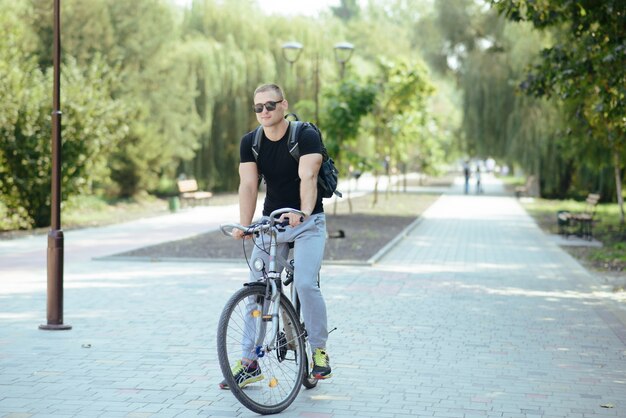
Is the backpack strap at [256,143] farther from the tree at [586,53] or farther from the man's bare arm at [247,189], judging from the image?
the tree at [586,53]

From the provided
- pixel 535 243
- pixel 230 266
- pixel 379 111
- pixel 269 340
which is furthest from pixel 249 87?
pixel 269 340

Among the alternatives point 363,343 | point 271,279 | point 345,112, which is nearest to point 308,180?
point 271,279

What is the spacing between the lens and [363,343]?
8.21 meters

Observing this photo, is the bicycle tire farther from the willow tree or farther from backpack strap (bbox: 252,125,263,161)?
the willow tree

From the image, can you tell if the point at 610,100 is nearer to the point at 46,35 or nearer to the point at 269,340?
the point at 269,340

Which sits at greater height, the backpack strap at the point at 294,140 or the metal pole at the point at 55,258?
the backpack strap at the point at 294,140

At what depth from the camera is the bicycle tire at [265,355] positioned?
5543 mm

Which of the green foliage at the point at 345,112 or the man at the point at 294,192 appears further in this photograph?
the green foliage at the point at 345,112

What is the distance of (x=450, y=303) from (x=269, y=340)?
5263 millimetres

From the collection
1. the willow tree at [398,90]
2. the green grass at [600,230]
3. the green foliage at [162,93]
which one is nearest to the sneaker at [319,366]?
the green grass at [600,230]

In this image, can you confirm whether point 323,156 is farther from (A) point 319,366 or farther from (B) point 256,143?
(A) point 319,366

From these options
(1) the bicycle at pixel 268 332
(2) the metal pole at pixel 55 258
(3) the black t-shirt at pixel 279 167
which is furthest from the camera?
(2) the metal pole at pixel 55 258

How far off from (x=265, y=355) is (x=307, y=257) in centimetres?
64

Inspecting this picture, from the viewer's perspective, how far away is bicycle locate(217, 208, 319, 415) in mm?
5688
